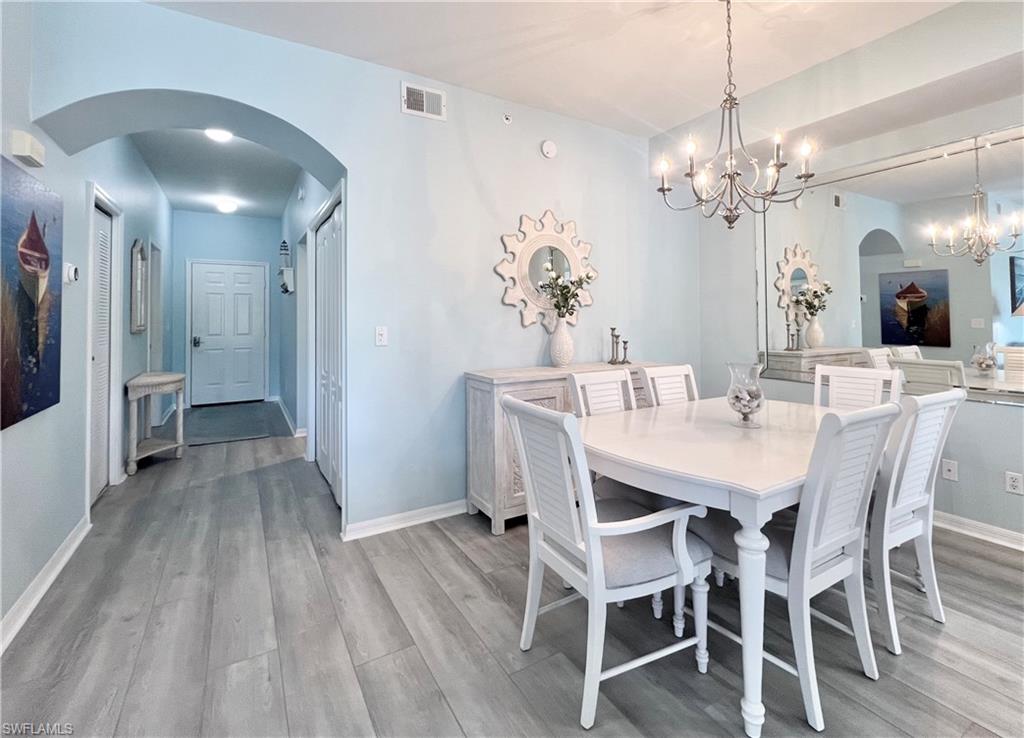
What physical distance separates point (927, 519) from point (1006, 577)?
0.76 meters

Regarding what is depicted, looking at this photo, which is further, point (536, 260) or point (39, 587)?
point (536, 260)

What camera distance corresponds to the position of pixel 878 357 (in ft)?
10.2

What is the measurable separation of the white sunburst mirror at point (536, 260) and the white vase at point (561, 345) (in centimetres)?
12

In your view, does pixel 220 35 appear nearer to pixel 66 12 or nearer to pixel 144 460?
pixel 66 12

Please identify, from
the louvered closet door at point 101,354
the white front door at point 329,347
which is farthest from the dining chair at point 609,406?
the louvered closet door at point 101,354

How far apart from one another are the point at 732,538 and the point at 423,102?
2.88 metres

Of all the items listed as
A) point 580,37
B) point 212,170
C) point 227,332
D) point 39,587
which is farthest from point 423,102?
point 227,332

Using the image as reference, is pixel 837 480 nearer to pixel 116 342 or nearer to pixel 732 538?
pixel 732 538

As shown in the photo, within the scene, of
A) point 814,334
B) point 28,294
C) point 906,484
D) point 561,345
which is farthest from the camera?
point 814,334

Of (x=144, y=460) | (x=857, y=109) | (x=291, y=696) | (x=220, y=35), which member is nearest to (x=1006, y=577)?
(x=857, y=109)

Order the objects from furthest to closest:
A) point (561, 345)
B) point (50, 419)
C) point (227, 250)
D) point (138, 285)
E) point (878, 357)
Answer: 1. point (227, 250)
2. point (138, 285)
3. point (561, 345)
4. point (878, 357)
5. point (50, 419)

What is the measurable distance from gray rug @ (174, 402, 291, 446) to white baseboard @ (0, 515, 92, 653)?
2317 millimetres

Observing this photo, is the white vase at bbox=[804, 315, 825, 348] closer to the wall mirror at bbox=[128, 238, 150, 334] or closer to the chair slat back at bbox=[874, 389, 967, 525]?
the chair slat back at bbox=[874, 389, 967, 525]

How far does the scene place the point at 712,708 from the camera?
146 centimetres
